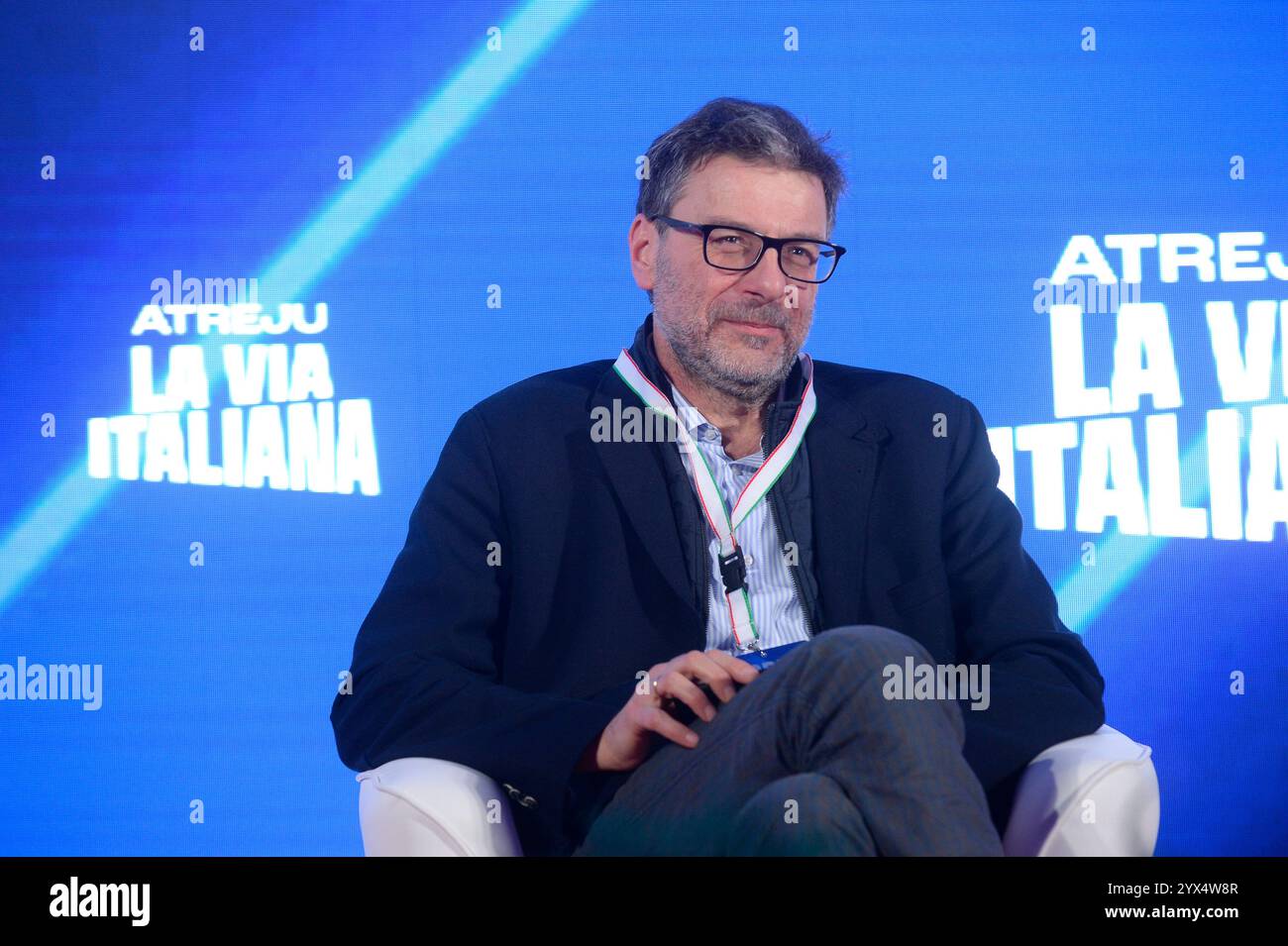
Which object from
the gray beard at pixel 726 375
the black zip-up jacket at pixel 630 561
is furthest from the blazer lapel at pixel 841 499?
the gray beard at pixel 726 375

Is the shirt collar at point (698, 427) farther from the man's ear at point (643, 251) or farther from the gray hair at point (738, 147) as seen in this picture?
the gray hair at point (738, 147)

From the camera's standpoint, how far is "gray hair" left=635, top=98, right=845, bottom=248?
2.39 m

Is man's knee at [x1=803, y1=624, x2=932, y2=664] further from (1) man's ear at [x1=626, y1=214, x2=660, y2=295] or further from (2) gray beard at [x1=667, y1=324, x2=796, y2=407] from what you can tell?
(1) man's ear at [x1=626, y1=214, x2=660, y2=295]

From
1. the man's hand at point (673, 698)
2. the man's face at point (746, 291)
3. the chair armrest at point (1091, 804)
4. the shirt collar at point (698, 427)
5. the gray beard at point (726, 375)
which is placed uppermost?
the man's face at point (746, 291)

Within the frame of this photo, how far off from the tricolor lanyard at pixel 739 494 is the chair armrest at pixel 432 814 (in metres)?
0.58

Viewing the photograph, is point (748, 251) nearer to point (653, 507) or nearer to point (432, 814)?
point (653, 507)

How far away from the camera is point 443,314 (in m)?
3.11

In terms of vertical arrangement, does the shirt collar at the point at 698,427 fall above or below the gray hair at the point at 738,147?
below

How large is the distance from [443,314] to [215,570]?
2.77 ft

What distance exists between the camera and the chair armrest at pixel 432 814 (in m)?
1.78

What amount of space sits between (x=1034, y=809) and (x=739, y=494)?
2.54 feet
